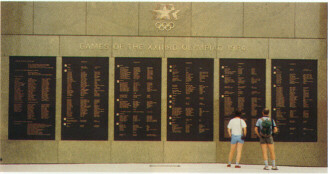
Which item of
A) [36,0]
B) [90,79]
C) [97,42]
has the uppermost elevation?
[36,0]

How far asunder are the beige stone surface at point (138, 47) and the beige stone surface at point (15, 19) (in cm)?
233

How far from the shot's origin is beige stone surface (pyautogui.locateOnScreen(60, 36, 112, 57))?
36.9 feet

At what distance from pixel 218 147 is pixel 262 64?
2478 millimetres

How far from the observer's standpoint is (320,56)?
1127 centimetres

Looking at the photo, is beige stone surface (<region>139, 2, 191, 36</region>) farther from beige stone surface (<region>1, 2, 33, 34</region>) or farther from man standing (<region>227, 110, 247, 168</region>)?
beige stone surface (<region>1, 2, 33, 34</region>)

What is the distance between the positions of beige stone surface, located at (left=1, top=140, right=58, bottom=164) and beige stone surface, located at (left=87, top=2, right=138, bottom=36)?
10.5ft

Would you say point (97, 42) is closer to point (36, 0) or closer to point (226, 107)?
point (36, 0)

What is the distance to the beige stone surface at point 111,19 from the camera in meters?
11.3

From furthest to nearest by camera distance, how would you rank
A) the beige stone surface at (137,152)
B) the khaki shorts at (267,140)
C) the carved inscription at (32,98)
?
the beige stone surface at (137,152) → the carved inscription at (32,98) → the khaki shorts at (267,140)

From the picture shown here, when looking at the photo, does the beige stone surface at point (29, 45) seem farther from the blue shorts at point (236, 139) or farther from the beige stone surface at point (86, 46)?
the blue shorts at point (236, 139)

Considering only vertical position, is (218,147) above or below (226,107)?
below

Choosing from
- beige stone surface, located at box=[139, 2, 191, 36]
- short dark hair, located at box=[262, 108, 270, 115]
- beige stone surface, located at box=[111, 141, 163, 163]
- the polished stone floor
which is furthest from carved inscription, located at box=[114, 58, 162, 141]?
short dark hair, located at box=[262, 108, 270, 115]

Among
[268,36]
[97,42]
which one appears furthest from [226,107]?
[97,42]

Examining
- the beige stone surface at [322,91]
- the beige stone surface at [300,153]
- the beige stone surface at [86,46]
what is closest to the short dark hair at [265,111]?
the beige stone surface at [300,153]
